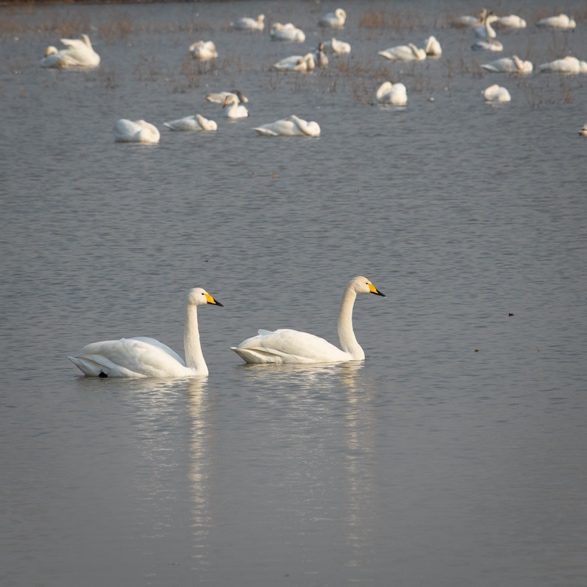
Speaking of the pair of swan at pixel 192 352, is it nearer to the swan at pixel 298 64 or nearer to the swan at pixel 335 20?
the swan at pixel 298 64

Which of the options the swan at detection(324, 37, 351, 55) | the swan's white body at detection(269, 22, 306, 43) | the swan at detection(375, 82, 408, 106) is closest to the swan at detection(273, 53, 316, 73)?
the swan at detection(324, 37, 351, 55)

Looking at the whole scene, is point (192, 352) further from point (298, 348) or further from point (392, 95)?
point (392, 95)

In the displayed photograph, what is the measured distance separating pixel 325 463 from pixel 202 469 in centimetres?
69

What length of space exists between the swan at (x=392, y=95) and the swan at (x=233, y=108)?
2.39 metres

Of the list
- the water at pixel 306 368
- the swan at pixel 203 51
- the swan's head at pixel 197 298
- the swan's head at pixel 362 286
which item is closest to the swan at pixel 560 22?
the swan at pixel 203 51

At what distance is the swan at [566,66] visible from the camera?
3017cm

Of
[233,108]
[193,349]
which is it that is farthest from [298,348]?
[233,108]

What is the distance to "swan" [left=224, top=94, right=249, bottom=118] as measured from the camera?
2597 cm

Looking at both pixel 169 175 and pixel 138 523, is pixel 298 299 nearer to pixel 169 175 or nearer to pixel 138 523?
pixel 138 523

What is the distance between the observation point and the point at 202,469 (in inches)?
338

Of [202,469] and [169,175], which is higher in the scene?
[169,175]

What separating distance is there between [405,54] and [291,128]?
386 inches

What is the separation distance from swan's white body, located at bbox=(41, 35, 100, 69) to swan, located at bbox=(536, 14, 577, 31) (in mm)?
12435

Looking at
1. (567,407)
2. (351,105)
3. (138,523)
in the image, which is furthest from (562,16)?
(138,523)
